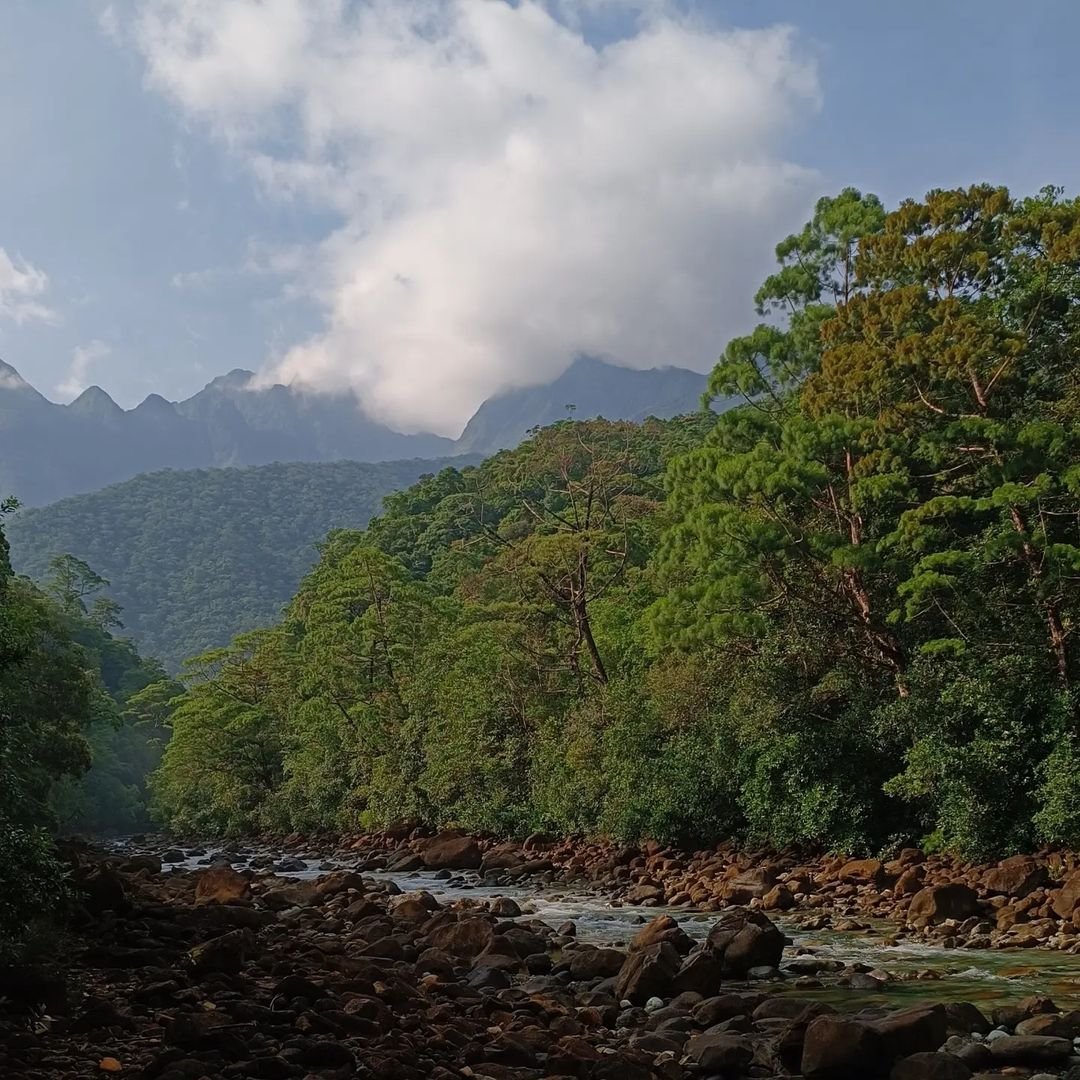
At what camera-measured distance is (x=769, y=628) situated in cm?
2305

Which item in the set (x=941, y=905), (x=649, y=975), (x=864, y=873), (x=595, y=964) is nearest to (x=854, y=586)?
(x=864, y=873)

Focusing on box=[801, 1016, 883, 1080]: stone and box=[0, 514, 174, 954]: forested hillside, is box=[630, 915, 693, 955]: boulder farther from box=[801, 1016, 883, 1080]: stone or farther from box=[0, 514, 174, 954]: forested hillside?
box=[0, 514, 174, 954]: forested hillside

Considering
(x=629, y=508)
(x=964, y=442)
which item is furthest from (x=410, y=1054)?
(x=629, y=508)

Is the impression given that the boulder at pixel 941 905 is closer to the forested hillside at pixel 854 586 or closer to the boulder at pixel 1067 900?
the boulder at pixel 1067 900

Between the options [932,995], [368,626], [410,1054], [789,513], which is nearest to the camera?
[410,1054]

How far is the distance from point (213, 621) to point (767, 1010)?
10779 centimetres

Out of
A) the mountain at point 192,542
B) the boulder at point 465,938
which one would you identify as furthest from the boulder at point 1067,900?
the mountain at point 192,542

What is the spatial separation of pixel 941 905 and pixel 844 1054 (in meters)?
7.80

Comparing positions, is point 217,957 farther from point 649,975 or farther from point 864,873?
point 864,873

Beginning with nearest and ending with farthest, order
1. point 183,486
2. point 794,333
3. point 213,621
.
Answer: point 794,333, point 213,621, point 183,486

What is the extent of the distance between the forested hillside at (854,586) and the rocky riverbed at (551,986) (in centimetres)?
201

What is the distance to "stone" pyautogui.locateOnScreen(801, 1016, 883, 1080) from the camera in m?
8.84

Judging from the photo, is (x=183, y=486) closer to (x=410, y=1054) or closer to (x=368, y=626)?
(x=368, y=626)

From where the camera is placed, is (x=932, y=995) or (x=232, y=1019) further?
(x=932, y=995)
